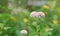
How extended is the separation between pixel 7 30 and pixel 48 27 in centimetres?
52

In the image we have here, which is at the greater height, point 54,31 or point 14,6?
point 14,6

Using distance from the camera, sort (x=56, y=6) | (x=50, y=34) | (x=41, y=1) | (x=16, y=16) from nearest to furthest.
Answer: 1. (x=50, y=34)
2. (x=16, y=16)
3. (x=56, y=6)
4. (x=41, y=1)

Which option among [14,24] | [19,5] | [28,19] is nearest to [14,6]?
[19,5]

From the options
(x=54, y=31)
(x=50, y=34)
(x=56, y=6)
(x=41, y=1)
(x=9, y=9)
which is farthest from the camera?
(x=41, y=1)

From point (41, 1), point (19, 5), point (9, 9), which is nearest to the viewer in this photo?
point (9, 9)

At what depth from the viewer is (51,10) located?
3.76m

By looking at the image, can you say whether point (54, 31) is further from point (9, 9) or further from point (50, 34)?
point (9, 9)

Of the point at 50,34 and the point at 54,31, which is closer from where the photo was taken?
the point at 50,34

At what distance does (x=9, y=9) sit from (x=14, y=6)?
29 cm

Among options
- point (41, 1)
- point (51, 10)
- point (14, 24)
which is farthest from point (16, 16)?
point (41, 1)

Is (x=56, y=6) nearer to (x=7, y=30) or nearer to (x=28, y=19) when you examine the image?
(x=28, y=19)

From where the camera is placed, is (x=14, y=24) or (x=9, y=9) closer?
(x=14, y=24)

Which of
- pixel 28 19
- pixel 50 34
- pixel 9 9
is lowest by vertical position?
pixel 50 34

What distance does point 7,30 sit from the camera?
242 centimetres
